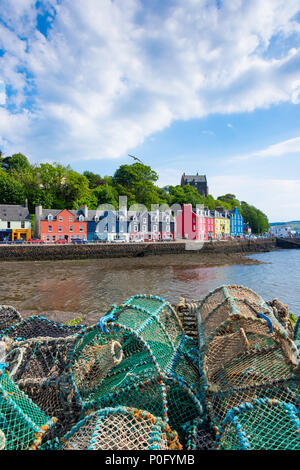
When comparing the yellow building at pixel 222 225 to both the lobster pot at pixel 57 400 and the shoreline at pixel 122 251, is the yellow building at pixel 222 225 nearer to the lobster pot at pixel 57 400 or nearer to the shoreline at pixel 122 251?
the shoreline at pixel 122 251

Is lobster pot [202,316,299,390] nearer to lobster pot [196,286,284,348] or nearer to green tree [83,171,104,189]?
lobster pot [196,286,284,348]

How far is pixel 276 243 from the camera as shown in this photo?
176 feet

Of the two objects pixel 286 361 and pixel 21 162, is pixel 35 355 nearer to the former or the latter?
pixel 286 361

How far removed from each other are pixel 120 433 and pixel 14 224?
40.3 metres

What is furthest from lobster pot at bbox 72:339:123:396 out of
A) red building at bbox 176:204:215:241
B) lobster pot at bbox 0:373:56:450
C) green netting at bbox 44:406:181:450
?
red building at bbox 176:204:215:241

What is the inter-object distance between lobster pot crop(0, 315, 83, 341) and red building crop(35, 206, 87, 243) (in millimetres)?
34470

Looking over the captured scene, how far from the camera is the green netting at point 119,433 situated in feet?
6.08

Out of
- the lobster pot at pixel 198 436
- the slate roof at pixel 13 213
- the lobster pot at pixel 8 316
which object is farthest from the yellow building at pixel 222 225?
the lobster pot at pixel 198 436

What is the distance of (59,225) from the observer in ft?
125

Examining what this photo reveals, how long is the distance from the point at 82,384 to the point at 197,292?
37.8 ft

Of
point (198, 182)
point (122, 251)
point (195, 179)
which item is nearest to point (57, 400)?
point (122, 251)

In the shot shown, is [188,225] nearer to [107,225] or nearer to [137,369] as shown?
[107,225]

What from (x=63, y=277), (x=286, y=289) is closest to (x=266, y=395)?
(x=286, y=289)

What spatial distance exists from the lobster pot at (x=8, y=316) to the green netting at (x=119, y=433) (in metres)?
3.20
